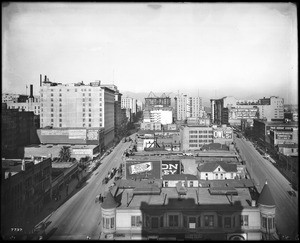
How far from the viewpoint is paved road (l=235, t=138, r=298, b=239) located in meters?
29.2

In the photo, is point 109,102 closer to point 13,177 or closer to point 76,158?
point 76,158

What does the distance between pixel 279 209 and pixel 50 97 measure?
66.3 metres

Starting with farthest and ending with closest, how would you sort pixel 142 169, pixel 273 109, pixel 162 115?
pixel 273 109 → pixel 162 115 → pixel 142 169

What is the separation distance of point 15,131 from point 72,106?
1737cm

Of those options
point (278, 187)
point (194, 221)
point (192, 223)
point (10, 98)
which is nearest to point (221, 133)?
point (278, 187)

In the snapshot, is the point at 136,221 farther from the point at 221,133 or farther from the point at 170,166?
the point at 221,133

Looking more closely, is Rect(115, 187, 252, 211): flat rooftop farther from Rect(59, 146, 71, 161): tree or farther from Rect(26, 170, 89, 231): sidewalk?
Rect(59, 146, 71, 161): tree

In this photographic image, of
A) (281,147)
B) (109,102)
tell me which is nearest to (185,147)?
(281,147)

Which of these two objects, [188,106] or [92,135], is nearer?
[92,135]

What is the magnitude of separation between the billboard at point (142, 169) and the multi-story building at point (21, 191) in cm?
1179

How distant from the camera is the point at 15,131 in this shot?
67562mm

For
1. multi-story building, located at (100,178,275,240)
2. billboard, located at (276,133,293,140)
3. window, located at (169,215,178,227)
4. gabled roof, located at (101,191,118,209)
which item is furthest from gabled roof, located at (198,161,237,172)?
billboard, located at (276,133,293,140)

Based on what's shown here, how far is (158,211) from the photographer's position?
24.9 meters

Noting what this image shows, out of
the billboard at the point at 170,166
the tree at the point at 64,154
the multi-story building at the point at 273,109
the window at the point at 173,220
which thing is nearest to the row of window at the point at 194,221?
the window at the point at 173,220
